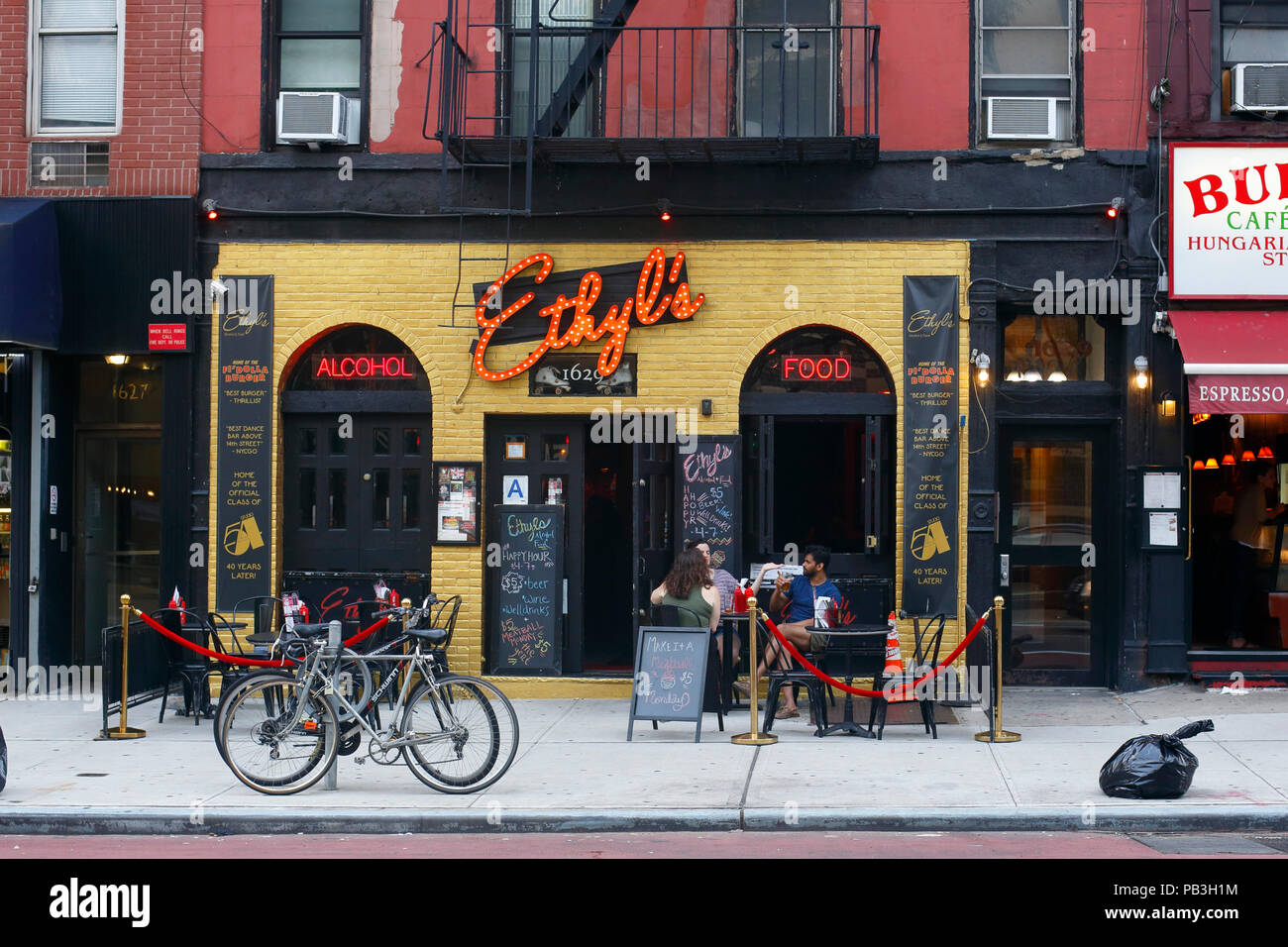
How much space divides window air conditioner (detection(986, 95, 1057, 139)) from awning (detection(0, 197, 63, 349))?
357 inches

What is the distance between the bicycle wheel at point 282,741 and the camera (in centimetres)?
941

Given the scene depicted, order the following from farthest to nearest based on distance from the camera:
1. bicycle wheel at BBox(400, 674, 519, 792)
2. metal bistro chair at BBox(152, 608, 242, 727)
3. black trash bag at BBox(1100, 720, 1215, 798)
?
metal bistro chair at BBox(152, 608, 242, 727) → bicycle wheel at BBox(400, 674, 519, 792) → black trash bag at BBox(1100, 720, 1215, 798)

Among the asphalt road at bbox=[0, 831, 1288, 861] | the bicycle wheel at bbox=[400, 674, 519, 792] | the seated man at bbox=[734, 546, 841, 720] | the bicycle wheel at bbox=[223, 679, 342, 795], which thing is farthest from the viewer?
the seated man at bbox=[734, 546, 841, 720]

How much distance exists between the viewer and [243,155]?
13.9 metres

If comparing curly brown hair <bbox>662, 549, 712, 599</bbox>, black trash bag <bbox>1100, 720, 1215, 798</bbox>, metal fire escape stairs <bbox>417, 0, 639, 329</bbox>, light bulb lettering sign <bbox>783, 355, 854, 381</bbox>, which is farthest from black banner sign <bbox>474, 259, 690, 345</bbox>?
black trash bag <bbox>1100, 720, 1215, 798</bbox>

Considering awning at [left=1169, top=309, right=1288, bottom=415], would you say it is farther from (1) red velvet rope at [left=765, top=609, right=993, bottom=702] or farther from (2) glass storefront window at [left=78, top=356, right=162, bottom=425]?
(2) glass storefront window at [left=78, top=356, right=162, bottom=425]

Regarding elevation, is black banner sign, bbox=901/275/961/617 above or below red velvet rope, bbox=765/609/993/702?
above

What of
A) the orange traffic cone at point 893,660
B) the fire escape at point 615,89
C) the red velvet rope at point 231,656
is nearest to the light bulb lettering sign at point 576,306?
the fire escape at point 615,89

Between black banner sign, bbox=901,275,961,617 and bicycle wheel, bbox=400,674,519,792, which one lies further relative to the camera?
black banner sign, bbox=901,275,961,617

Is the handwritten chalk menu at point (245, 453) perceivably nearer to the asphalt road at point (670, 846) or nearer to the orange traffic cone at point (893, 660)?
the asphalt road at point (670, 846)

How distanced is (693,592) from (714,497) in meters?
1.56

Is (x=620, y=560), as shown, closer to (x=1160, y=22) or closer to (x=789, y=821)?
(x=789, y=821)

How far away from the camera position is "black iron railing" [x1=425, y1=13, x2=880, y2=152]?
13359 millimetres

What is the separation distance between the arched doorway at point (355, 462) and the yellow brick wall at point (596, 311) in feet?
0.68
